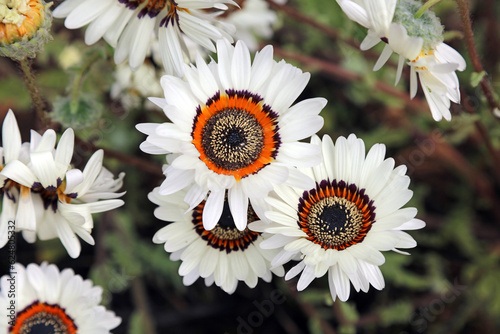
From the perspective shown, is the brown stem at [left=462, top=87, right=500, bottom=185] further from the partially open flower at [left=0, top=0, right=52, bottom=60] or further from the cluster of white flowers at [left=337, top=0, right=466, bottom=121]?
the partially open flower at [left=0, top=0, right=52, bottom=60]

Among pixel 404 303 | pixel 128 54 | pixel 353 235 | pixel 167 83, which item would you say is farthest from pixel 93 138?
pixel 404 303

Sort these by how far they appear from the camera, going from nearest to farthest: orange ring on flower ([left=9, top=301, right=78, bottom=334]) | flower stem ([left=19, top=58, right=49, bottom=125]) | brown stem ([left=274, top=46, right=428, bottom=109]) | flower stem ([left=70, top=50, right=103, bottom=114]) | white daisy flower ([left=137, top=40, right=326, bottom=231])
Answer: white daisy flower ([left=137, top=40, right=326, bottom=231]), flower stem ([left=19, top=58, right=49, bottom=125]), orange ring on flower ([left=9, top=301, right=78, bottom=334]), flower stem ([left=70, top=50, right=103, bottom=114]), brown stem ([left=274, top=46, right=428, bottom=109])

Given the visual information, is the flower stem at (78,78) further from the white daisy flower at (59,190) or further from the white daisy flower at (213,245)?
the white daisy flower at (213,245)

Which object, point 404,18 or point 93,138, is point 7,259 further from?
point 404,18

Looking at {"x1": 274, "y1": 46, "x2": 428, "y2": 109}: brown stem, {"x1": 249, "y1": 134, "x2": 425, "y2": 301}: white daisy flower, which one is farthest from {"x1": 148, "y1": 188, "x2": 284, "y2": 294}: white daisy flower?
{"x1": 274, "y1": 46, "x2": 428, "y2": 109}: brown stem

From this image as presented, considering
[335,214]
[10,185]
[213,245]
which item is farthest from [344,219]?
[10,185]

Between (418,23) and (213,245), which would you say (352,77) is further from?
(213,245)
